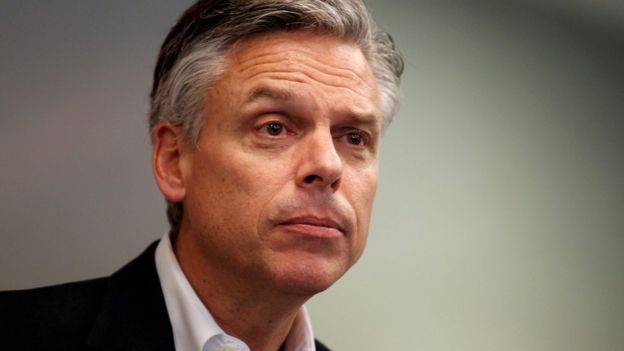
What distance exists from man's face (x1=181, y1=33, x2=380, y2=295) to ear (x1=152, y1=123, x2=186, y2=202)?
0.03 metres

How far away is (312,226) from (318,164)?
112mm

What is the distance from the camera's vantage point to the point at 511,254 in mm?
2078

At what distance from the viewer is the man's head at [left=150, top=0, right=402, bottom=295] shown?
129 cm

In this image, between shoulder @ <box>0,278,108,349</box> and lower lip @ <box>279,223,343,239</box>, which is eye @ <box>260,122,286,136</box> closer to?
lower lip @ <box>279,223,343,239</box>

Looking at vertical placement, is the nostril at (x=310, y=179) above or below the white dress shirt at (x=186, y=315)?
above

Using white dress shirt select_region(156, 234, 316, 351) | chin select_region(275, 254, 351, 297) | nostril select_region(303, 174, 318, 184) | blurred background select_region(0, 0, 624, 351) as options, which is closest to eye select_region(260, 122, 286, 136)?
nostril select_region(303, 174, 318, 184)

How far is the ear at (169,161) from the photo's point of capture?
1420mm

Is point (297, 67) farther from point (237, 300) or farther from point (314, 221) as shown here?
point (237, 300)

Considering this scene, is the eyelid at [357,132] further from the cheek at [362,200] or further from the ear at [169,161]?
the ear at [169,161]

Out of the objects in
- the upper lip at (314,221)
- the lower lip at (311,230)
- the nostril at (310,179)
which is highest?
the nostril at (310,179)

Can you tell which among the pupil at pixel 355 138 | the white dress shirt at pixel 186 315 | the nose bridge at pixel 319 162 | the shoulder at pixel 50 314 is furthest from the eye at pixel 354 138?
the shoulder at pixel 50 314

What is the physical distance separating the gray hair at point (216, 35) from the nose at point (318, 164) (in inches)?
8.7

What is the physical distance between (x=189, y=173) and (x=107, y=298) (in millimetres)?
292

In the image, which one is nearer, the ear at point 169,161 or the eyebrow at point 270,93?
the eyebrow at point 270,93
